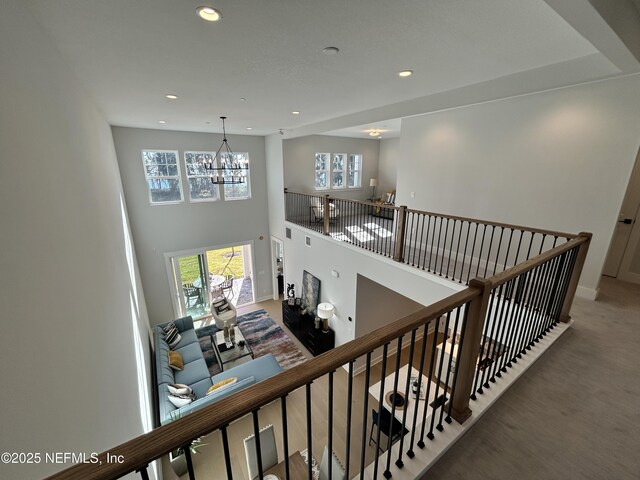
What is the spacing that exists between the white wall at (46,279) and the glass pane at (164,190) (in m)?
4.91

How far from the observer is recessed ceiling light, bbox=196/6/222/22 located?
1.72 m

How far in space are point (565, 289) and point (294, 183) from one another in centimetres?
701

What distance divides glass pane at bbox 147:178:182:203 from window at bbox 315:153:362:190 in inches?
167

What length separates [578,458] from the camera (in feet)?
5.50

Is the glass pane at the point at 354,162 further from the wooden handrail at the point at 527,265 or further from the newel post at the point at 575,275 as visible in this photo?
the wooden handrail at the point at 527,265

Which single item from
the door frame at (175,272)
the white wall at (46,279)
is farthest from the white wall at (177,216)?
the white wall at (46,279)

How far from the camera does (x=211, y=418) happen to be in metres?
0.80

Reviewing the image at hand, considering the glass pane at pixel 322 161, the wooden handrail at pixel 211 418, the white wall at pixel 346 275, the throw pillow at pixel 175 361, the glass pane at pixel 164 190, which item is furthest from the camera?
the glass pane at pixel 322 161

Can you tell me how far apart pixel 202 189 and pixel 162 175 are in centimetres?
104

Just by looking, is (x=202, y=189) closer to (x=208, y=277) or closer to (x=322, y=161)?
(x=208, y=277)

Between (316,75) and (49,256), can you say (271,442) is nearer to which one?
Answer: (49,256)

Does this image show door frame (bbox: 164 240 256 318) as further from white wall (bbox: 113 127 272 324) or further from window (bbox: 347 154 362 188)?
window (bbox: 347 154 362 188)

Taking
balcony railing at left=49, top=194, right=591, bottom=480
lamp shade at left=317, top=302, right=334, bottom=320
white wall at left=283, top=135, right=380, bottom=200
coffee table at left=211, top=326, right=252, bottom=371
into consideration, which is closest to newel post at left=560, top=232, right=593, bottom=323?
balcony railing at left=49, top=194, right=591, bottom=480

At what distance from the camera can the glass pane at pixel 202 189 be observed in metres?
7.60
